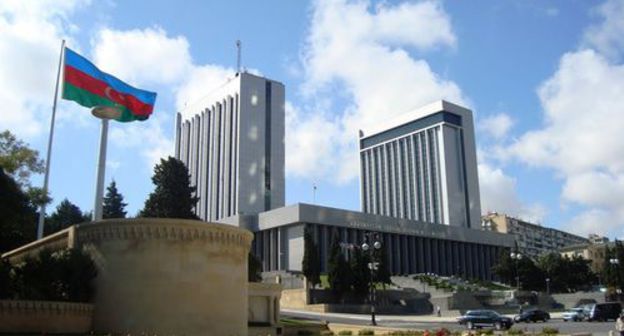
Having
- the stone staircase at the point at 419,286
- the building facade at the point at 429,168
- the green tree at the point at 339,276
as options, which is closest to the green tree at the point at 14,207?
the green tree at the point at 339,276

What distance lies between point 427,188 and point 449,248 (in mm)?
39558

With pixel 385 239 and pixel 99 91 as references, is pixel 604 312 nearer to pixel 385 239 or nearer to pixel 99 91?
pixel 99 91

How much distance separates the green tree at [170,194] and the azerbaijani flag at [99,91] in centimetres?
3030

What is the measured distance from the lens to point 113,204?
83.4m

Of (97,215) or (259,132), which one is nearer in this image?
(97,215)

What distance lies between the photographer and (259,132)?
135750 mm

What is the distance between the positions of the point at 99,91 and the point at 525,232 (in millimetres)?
162026

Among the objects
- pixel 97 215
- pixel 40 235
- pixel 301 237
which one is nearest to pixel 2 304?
pixel 97 215

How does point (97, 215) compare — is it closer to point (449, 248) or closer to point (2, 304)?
point (2, 304)

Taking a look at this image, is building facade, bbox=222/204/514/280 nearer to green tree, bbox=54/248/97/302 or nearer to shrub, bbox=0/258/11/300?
green tree, bbox=54/248/97/302

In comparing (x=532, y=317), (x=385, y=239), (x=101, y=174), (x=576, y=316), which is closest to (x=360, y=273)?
(x=532, y=317)

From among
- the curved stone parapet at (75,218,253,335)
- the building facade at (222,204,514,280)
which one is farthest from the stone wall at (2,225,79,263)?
the building facade at (222,204,514,280)

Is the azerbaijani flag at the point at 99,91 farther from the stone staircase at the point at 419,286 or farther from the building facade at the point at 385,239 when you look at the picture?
the building facade at the point at 385,239

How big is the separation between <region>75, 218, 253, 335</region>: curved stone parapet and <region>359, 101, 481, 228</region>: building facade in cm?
12784
